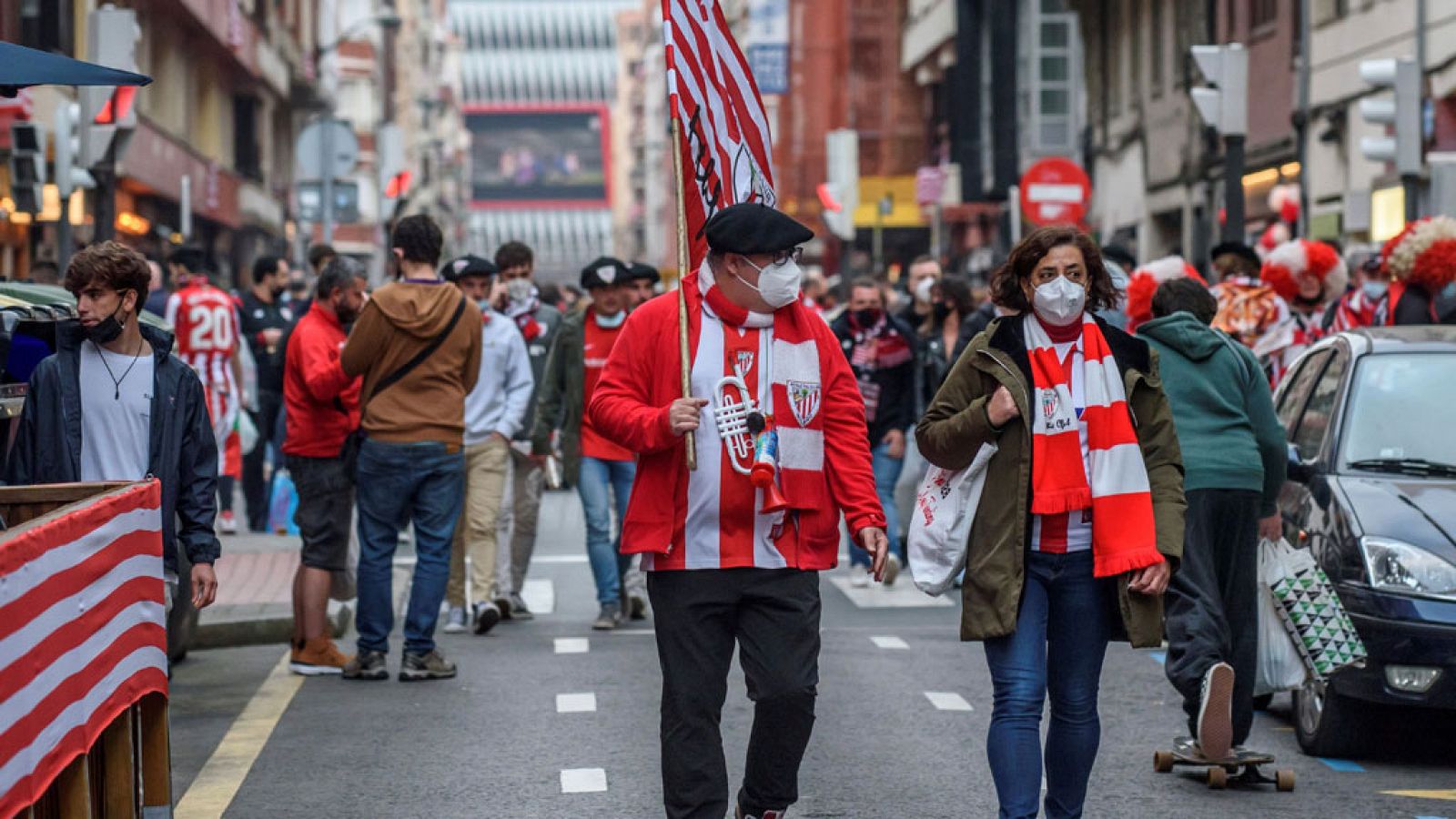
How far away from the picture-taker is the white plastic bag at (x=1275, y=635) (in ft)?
27.5

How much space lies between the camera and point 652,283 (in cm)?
1339

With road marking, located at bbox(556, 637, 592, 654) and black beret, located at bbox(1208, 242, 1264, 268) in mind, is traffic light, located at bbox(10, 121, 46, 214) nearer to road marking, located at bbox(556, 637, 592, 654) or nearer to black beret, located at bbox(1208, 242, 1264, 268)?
road marking, located at bbox(556, 637, 592, 654)

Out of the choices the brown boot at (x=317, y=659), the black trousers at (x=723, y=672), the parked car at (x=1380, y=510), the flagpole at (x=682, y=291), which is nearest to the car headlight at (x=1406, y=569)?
the parked car at (x=1380, y=510)

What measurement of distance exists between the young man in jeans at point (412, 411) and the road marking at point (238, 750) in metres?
0.53

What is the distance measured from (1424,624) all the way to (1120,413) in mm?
2286

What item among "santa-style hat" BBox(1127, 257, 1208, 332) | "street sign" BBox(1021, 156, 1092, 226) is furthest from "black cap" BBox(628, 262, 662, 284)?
"street sign" BBox(1021, 156, 1092, 226)

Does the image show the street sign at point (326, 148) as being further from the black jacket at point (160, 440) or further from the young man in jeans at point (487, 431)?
the black jacket at point (160, 440)

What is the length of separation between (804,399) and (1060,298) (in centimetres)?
70

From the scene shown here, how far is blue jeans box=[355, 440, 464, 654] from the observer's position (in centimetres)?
1026

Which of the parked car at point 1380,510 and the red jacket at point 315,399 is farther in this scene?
the red jacket at point 315,399

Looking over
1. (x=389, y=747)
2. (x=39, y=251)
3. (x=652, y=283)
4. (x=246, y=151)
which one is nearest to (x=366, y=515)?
(x=389, y=747)

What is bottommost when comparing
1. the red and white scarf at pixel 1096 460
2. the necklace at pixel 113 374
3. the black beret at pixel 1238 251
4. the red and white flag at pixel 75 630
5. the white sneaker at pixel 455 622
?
the white sneaker at pixel 455 622

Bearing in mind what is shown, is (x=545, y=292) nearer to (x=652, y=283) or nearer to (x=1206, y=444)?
(x=652, y=283)

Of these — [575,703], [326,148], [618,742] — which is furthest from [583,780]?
[326,148]
